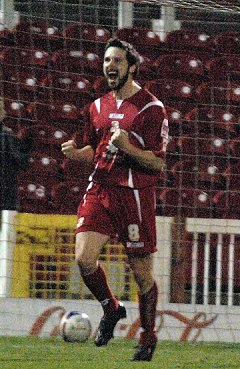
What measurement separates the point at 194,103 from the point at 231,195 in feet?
4.12

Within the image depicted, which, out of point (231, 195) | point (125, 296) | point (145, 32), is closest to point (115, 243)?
point (125, 296)

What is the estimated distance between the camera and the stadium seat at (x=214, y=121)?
9.59m

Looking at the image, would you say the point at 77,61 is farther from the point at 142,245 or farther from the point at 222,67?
the point at 142,245

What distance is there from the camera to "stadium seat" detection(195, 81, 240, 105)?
9.91 meters

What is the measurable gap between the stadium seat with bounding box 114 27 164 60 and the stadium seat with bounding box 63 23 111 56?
0.46 feet

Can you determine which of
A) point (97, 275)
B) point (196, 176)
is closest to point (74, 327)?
point (97, 275)

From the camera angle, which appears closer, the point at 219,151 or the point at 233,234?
the point at 233,234

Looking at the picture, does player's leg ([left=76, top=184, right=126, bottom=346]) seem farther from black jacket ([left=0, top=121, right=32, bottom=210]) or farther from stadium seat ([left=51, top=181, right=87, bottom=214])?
stadium seat ([left=51, top=181, right=87, bottom=214])

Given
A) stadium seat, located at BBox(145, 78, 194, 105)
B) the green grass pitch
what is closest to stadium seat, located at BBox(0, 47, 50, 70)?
stadium seat, located at BBox(145, 78, 194, 105)

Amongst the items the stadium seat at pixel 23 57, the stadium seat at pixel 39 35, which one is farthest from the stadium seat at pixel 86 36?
the stadium seat at pixel 23 57

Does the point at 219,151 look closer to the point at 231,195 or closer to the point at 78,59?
the point at 231,195

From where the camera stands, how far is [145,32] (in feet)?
35.1

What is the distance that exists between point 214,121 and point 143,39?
5.46 ft

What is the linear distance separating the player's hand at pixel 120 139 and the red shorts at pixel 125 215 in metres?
0.36
